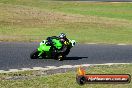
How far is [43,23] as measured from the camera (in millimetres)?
38781

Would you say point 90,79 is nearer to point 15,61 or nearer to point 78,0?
point 15,61

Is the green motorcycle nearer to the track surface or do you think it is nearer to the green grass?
the track surface

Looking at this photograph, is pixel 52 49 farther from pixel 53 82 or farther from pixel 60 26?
pixel 60 26

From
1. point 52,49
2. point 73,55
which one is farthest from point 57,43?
point 73,55

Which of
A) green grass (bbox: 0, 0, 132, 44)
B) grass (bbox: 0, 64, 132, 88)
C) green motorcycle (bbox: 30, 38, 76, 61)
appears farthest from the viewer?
green grass (bbox: 0, 0, 132, 44)

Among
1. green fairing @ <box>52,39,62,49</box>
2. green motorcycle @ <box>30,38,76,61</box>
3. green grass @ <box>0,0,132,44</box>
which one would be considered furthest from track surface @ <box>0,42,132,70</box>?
green grass @ <box>0,0,132,44</box>

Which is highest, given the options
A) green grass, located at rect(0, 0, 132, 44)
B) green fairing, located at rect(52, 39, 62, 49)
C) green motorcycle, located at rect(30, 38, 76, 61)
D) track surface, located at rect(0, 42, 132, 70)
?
green fairing, located at rect(52, 39, 62, 49)

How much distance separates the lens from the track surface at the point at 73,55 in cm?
1953

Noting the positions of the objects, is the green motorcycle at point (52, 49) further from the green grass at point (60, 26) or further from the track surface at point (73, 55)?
the green grass at point (60, 26)

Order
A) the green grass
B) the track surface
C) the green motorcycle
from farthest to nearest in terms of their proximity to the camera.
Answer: the green grass
the green motorcycle
the track surface

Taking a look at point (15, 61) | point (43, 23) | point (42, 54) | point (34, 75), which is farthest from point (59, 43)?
point (43, 23)

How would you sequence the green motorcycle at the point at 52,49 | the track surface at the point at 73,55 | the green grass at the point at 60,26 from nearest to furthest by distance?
1. the track surface at the point at 73,55
2. the green motorcycle at the point at 52,49
3. the green grass at the point at 60,26

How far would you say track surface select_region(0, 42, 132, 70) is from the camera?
1953cm

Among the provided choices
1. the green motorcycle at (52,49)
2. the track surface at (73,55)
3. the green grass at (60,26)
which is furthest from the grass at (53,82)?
the green grass at (60,26)
